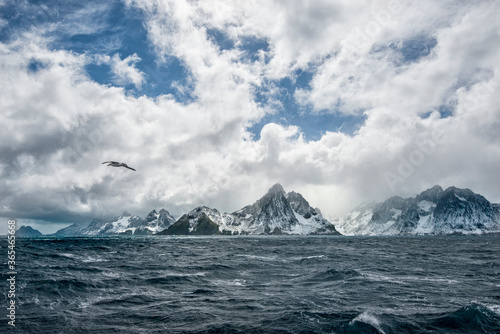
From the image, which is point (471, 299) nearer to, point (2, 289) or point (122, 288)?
point (122, 288)

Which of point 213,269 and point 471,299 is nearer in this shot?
point 471,299

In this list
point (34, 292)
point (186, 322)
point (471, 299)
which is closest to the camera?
point (186, 322)

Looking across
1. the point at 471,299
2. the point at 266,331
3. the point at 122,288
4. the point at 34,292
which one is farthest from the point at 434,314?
the point at 34,292

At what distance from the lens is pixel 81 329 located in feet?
53.6

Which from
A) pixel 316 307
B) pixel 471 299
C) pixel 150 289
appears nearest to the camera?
pixel 316 307

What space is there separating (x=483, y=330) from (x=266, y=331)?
12524 millimetres

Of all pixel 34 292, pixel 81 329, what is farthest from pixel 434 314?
pixel 34 292

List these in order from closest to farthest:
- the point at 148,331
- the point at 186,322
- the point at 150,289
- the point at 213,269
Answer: the point at 148,331 < the point at 186,322 < the point at 150,289 < the point at 213,269

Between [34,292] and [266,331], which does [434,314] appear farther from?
[34,292]

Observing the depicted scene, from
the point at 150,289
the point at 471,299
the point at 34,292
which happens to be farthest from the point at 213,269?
the point at 471,299

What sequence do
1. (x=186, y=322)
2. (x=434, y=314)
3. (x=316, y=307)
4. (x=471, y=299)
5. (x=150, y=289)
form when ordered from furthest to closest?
(x=150, y=289) < (x=471, y=299) < (x=316, y=307) < (x=434, y=314) < (x=186, y=322)

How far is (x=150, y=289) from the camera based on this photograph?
88.9ft

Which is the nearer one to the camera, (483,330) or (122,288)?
(483,330)

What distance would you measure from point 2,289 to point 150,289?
12.7 m
